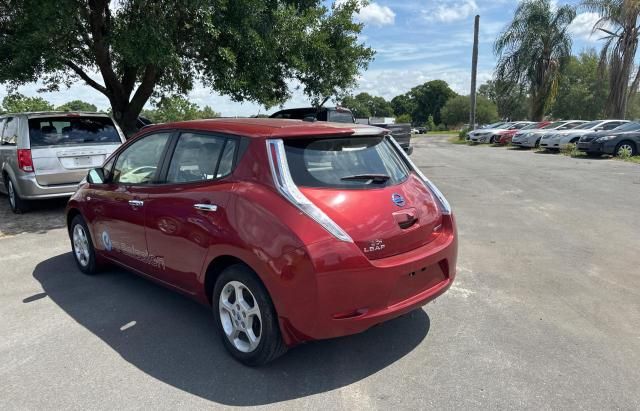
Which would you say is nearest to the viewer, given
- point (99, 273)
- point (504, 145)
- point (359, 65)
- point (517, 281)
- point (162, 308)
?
point (162, 308)

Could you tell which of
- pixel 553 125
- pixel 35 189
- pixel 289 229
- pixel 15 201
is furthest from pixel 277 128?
pixel 553 125

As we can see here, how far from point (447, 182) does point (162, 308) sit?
347 inches

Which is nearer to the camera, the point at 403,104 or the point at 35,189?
the point at 35,189

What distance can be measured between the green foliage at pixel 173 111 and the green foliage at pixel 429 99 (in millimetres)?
82938

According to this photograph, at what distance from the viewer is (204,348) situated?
3609mm

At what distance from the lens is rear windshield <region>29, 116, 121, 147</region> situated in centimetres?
782

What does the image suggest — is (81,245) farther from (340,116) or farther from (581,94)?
(581,94)

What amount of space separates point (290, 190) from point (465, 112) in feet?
297

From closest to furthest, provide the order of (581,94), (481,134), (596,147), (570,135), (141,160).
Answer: (141,160), (596,147), (570,135), (481,134), (581,94)

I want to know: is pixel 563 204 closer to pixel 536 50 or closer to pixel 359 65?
pixel 359 65

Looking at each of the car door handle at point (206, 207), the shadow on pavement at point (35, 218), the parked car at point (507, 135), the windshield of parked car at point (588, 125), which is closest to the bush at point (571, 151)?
the windshield of parked car at point (588, 125)

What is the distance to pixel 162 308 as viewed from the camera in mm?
4344

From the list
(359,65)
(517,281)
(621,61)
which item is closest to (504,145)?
(621,61)

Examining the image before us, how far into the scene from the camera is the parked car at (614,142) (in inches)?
676
